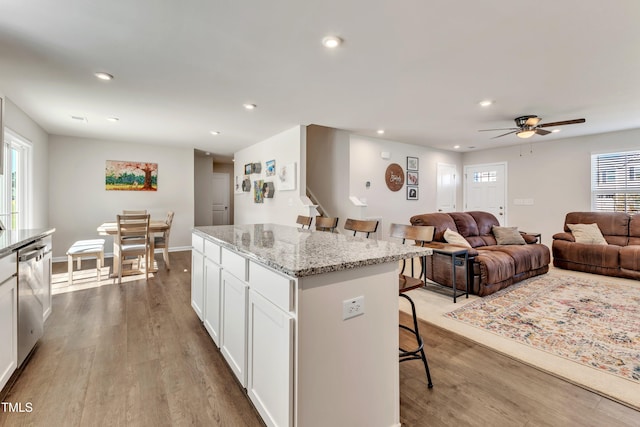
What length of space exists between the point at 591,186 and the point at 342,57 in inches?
243

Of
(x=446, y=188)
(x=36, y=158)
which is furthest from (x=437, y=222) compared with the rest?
(x=36, y=158)

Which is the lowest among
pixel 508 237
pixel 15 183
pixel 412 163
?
pixel 508 237

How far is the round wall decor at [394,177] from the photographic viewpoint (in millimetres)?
6376

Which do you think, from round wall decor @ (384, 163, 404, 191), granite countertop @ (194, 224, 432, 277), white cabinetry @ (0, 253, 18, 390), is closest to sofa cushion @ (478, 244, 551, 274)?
round wall decor @ (384, 163, 404, 191)

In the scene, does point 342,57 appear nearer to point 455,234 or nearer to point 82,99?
point 455,234

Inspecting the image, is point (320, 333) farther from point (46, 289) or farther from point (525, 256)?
point (525, 256)

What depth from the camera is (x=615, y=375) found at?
190 centimetres

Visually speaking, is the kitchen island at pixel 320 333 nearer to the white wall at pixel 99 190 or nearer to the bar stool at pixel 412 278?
the bar stool at pixel 412 278

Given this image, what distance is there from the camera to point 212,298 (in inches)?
88.6

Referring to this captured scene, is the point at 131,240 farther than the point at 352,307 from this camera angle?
Yes

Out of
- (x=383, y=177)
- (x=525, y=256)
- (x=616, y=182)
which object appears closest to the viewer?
(x=525, y=256)

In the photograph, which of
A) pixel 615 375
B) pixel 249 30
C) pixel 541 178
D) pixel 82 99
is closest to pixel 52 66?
pixel 82 99

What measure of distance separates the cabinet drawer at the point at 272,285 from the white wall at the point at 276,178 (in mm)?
3354

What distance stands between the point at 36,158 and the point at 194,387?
5.17 m
